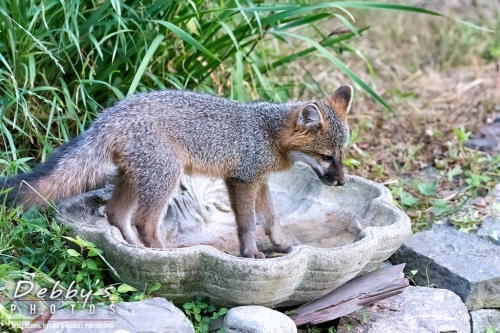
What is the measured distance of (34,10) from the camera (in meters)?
5.51

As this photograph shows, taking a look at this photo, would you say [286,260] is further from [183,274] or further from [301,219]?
[301,219]

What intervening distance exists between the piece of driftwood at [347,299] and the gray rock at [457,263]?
784mm

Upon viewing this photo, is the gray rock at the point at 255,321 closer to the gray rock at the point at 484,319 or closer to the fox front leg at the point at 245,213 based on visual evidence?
the fox front leg at the point at 245,213

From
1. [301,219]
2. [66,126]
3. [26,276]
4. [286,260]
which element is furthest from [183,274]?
[66,126]

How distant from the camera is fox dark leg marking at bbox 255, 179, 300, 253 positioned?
17.0 feet

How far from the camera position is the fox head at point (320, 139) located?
4.99 metres

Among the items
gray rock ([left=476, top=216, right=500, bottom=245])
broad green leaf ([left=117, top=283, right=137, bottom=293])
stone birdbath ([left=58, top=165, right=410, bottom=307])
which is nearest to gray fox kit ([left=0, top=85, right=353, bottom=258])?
stone birdbath ([left=58, top=165, right=410, bottom=307])

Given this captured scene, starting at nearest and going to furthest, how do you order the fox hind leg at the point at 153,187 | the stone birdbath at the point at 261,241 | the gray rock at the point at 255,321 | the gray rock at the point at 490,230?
the gray rock at the point at 255,321 → the stone birdbath at the point at 261,241 → the fox hind leg at the point at 153,187 → the gray rock at the point at 490,230

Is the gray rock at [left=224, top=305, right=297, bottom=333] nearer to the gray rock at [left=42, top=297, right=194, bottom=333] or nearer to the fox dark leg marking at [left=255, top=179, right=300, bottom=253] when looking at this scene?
the gray rock at [left=42, top=297, right=194, bottom=333]

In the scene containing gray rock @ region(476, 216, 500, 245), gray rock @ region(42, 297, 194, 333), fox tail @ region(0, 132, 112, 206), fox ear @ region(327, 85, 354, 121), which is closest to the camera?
gray rock @ region(42, 297, 194, 333)

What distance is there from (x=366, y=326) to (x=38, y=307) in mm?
2178

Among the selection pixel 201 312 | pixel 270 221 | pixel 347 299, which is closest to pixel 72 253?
pixel 201 312

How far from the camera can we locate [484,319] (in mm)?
5074

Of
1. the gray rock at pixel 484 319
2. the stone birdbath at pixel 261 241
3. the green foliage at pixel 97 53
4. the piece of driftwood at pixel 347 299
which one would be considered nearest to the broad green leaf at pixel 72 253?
the stone birdbath at pixel 261 241
